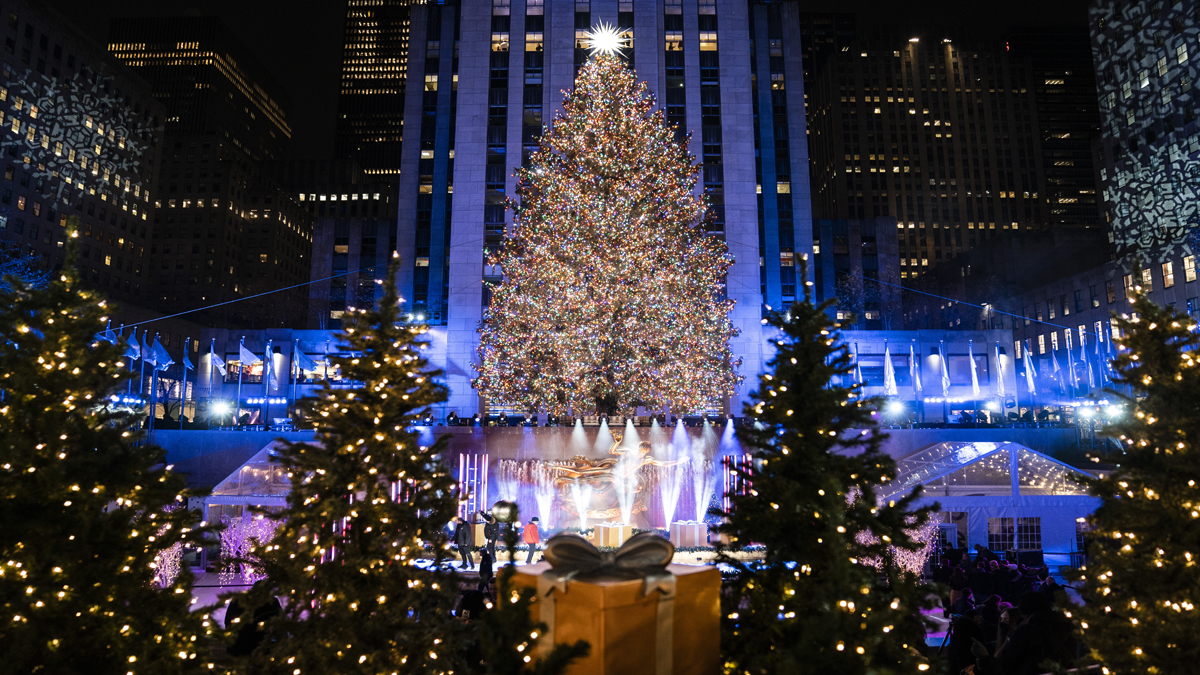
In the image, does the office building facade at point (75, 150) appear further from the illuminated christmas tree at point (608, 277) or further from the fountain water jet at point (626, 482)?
the fountain water jet at point (626, 482)

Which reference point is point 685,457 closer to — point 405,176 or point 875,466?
point 875,466

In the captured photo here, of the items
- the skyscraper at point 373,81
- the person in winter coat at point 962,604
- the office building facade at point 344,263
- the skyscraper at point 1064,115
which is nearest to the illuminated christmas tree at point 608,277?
the person in winter coat at point 962,604

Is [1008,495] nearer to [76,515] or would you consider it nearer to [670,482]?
[670,482]

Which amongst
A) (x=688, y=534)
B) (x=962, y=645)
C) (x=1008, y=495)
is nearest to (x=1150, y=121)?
(x=1008, y=495)

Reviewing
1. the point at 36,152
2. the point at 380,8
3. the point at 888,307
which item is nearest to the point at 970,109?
the point at 888,307

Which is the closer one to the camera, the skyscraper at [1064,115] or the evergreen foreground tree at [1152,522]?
the evergreen foreground tree at [1152,522]

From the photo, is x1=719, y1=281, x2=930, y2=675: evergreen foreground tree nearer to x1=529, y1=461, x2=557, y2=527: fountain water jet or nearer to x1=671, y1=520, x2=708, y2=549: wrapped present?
x1=671, y1=520, x2=708, y2=549: wrapped present

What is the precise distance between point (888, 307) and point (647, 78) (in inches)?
1423

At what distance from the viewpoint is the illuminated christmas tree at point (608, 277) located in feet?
85.6

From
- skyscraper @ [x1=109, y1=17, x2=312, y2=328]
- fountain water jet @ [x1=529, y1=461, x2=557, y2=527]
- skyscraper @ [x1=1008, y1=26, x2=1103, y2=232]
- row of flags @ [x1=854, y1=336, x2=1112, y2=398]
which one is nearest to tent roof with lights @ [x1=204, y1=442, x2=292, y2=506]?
fountain water jet @ [x1=529, y1=461, x2=557, y2=527]

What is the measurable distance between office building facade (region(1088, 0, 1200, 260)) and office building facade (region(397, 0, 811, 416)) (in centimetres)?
2553

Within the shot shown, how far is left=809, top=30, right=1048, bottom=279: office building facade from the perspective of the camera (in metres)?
118

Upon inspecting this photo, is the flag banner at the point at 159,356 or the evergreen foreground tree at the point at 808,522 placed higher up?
the flag banner at the point at 159,356

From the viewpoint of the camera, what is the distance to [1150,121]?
5125cm
